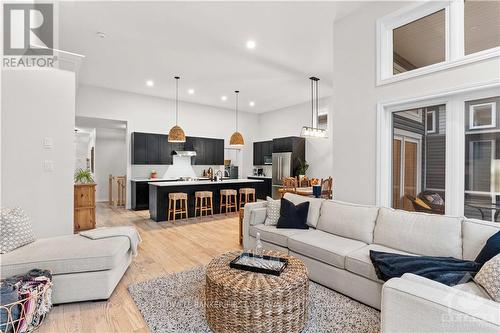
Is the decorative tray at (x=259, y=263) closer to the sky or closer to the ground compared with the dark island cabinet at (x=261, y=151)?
closer to the ground

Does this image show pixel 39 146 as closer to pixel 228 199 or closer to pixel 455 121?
pixel 228 199

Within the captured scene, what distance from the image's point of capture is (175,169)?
8.46 meters

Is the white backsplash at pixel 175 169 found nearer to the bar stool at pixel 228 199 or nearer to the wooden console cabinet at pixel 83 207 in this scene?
the bar stool at pixel 228 199

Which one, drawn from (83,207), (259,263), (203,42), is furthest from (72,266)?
(203,42)

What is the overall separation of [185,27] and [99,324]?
3.92 m

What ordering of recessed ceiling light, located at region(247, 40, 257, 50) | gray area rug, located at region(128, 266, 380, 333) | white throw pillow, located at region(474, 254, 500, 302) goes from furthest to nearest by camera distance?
recessed ceiling light, located at region(247, 40, 257, 50) < gray area rug, located at region(128, 266, 380, 333) < white throw pillow, located at region(474, 254, 500, 302)

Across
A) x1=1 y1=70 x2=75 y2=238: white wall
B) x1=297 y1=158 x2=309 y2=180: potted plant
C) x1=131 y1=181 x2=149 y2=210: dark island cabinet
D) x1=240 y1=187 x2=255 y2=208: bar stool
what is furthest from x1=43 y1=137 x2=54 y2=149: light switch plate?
x1=297 y1=158 x2=309 y2=180: potted plant

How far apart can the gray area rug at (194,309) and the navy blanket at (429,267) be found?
1.43 feet

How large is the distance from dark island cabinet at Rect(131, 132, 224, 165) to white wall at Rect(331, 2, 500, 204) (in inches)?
222

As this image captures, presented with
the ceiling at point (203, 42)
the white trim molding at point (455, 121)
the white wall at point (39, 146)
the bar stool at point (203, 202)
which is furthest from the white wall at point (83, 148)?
the white trim molding at point (455, 121)

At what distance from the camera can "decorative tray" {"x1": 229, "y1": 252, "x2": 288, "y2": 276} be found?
85.0 inches

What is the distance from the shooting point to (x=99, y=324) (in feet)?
7.11

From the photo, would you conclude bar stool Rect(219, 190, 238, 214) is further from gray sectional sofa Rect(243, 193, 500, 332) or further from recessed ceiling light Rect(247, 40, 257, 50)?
recessed ceiling light Rect(247, 40, 257, 50)

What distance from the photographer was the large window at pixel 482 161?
8.60 ft
